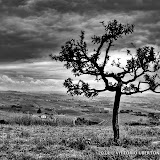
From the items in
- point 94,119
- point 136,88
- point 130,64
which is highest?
point 130,64

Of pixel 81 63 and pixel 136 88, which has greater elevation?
pixel 81 63

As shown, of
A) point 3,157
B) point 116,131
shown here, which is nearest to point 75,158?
point 3,157

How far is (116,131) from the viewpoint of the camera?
22.5 m

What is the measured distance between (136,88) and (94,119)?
99.4ft

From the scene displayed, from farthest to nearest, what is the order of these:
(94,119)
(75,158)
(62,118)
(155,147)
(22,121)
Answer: (94,119)
(62,118)
(22,121)
(155,147)
(75,158)

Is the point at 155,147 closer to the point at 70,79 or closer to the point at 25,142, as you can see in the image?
the point at 70,79

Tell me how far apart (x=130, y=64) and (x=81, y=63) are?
3.92 metres

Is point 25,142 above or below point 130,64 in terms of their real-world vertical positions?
below

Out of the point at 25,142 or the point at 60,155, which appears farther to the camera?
the point at 25,142

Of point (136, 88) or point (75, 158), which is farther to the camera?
point (136, 88)

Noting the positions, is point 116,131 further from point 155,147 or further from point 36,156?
point 36,156

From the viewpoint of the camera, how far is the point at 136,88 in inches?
858

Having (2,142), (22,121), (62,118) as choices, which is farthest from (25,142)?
(62,118)

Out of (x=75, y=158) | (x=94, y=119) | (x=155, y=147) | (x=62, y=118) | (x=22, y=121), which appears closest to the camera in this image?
(x=75, y=158)
